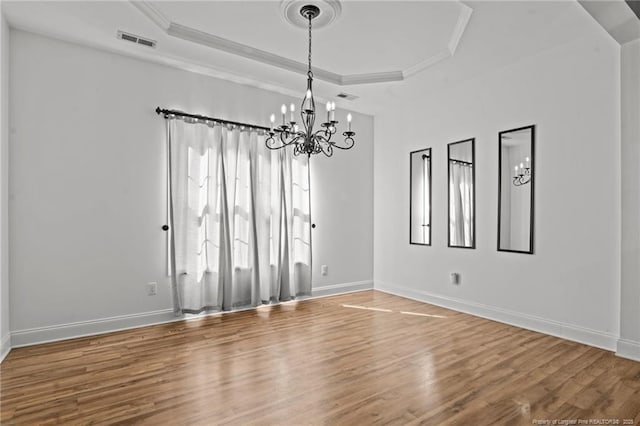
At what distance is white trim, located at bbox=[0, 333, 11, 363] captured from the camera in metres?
3.01

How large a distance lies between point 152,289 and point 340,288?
109 inches

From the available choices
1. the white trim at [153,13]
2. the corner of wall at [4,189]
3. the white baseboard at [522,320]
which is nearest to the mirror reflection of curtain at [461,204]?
the white baseboard at [522,320]

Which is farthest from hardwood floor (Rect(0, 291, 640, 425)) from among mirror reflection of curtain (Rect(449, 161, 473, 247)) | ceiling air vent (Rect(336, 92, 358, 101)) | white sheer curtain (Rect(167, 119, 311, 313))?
ceiling air vent (Rect(336, 92, 358, 101))

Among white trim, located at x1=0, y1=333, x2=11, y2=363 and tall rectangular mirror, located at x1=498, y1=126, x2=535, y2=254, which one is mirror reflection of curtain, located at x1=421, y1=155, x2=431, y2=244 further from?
white trim, located at x1=0, y1=333, x2=11, y2=363

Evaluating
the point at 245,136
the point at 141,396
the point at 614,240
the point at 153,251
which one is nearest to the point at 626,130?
the point at 614,240

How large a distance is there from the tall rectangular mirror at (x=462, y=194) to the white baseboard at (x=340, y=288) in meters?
1.69

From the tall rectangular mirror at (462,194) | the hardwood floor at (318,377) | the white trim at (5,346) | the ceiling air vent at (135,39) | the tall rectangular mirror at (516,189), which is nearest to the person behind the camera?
the hardwood floor at (318,377)

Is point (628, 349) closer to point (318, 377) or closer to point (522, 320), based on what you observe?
point (522, 320)

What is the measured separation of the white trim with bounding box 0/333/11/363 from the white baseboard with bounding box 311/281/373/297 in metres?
3.44

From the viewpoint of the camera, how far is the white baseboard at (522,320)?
333 centimetres

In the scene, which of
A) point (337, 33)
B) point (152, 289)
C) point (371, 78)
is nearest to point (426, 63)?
point (371, 78)

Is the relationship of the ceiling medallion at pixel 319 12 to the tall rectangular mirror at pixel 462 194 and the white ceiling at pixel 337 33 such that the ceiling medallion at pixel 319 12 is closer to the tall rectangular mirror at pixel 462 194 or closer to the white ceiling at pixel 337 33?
the white ceiling at pixel 337 33

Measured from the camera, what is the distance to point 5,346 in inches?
122

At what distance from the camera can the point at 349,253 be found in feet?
18.9
